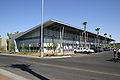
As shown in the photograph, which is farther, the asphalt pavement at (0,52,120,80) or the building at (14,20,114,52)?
the building at (14,20,114,52)

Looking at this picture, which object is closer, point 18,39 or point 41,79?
point 41,79

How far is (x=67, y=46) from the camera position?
55156mm

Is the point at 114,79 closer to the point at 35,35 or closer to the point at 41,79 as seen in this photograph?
the point at 41,79

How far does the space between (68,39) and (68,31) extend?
355 cm

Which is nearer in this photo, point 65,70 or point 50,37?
point 65,70

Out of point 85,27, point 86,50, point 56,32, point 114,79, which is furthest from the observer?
point 85,27

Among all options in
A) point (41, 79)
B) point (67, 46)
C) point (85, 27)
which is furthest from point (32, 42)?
point (41, 79)

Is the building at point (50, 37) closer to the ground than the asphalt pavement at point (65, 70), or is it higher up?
higher up

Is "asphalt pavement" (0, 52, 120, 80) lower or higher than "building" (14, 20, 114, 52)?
lower

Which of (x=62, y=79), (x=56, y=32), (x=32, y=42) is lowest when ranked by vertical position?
(x=62, y=79)

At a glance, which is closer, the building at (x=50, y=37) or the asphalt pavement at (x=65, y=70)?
the asphalt pavement at (x=65, y=70)

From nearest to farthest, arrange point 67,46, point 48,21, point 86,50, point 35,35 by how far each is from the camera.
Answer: point 86,50
point 48,21
point 35,35
point 67,46

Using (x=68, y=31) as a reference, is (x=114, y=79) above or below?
below

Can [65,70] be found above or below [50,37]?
below
